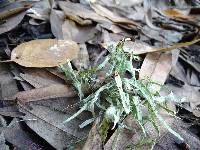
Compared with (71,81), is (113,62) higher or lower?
higher

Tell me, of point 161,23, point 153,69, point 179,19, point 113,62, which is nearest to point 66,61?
point 113,62

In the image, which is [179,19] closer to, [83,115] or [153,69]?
[153,69]

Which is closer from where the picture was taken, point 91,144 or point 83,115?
point 91,144

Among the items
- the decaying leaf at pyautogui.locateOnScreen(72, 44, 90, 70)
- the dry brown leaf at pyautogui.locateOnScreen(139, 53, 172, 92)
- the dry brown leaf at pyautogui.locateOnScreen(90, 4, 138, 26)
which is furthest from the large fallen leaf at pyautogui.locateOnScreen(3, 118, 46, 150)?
the dry brown leaf at pyautogui.locateOnScreen(90, 4, 138, 26)

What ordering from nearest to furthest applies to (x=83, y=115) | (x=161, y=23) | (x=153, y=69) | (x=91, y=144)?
1. (x=91, y=144)
2. (x=83, y=115)
3. (x=153, y=69)
4. (x=161, y=23)

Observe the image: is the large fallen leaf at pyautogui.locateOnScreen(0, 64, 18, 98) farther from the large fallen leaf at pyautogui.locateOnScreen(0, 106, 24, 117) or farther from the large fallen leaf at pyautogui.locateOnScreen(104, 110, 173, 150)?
the large fallen leaf at pyautogui.locateOnScreen(104, 110, 173, 150)

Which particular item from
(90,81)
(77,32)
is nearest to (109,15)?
(77,32)
